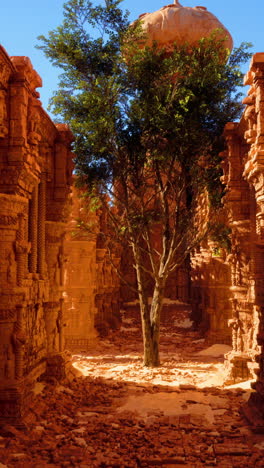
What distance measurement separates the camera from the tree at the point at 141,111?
12.2 meters

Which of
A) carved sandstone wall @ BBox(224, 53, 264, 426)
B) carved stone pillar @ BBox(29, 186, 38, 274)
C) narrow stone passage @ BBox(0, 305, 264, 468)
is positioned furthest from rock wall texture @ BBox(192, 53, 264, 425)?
carved stone pillar @ BBox(29, 186, 38, 274)

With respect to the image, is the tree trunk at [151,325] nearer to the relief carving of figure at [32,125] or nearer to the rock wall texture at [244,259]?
the rock wall texture at [244,259]

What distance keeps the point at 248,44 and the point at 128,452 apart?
1143cm

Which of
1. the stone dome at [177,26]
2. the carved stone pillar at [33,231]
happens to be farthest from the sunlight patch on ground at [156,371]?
the stone dome at [177,26]

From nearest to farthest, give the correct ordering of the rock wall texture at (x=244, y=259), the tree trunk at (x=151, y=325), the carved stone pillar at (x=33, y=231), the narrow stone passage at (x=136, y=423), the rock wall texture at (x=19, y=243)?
the narrow stone passage at (x=136, y=423) → the rock wall texture at (x=244, y=259) → the rock wall texture at (x=19, y=243) → the carved stone pillar at (x=33, y=231) → the tree trunk at (x=151, y=325)

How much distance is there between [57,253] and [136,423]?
3.93 m

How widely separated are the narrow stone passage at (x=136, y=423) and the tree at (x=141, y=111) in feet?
7.19

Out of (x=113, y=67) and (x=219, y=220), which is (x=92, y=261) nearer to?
(x=219, y=220)

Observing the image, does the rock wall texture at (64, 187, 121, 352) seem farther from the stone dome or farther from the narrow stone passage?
the stone dome

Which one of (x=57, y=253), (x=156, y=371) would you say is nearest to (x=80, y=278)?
(x=156, y=371)

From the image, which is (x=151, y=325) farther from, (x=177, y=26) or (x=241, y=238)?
(x=177, y=26)

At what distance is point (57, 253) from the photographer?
1021cm

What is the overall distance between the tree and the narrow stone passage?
7.19 feet

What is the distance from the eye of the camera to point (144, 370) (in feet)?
39.1
